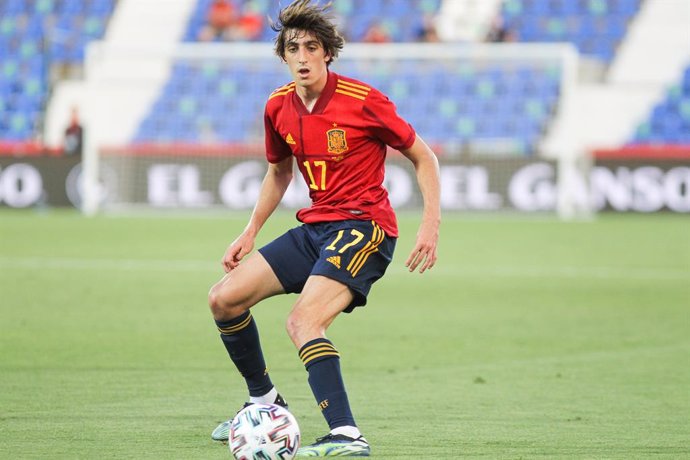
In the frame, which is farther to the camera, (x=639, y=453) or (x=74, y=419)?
(x=74, y=419)

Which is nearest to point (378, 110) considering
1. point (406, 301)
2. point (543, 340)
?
point (543, 340)

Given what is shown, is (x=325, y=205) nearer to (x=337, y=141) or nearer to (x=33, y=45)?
(x=337, y=141)

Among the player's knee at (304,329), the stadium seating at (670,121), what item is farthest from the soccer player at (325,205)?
the stadium seating at (670,121)

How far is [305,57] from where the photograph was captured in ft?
19.6

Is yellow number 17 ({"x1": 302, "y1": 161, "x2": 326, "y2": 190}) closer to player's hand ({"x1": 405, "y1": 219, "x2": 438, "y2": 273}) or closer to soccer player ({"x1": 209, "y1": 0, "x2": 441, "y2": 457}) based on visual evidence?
soccer player ({"x1": 209, "y1": 0, "x2": 441, "y2": 457})

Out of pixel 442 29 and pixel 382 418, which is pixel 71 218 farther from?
pixel 382 418

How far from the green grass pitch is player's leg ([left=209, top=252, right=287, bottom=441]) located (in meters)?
0.32

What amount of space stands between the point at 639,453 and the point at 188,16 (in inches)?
1085

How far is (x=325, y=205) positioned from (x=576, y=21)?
24865 mm

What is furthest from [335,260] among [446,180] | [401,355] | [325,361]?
[446,180]

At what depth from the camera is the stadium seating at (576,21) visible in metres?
29.6

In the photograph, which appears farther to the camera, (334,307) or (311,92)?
(311,92)

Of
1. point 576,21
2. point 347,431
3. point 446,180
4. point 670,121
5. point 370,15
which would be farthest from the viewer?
point 370,15

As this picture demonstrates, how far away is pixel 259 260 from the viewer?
6.16m
